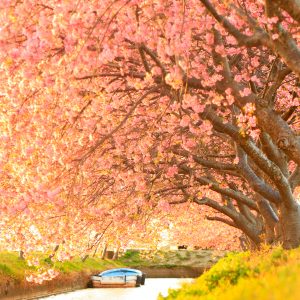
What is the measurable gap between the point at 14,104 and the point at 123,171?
599 cm

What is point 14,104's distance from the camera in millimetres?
14547

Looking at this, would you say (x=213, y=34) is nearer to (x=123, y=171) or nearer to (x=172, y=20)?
(x=172, y=20)

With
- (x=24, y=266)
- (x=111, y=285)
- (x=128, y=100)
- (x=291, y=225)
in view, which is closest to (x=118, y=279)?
(x=111, y=285)

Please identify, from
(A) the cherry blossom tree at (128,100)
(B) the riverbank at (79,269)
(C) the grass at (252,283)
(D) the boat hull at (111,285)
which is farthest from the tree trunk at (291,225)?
(D) the boat hull at (111,285)

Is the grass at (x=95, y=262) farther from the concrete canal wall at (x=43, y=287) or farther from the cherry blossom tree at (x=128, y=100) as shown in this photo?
the cherry blossom tree at (x=128, y=100)

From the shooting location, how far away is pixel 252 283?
6383 millimetres

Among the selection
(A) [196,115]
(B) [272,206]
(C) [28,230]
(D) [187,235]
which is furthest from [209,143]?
(D) [187,235]

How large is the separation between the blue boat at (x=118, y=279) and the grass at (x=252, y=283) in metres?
39.9

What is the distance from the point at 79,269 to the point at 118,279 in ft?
21.2

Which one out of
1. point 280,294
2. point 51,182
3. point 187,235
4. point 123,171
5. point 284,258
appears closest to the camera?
point 280,294

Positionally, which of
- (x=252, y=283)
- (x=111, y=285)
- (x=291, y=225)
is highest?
(x=111, y=285)

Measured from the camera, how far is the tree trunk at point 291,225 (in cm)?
1745

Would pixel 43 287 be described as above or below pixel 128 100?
below

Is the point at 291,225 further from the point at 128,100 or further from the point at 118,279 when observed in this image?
the point at 118,279
